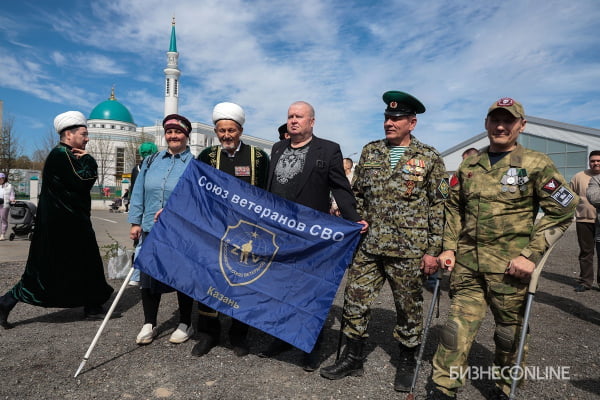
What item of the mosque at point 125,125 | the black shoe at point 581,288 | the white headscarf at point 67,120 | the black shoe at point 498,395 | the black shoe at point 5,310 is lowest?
the black shoe at point 498,395

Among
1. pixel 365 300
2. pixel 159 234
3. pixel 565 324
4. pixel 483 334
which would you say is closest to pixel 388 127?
pixel 365 300

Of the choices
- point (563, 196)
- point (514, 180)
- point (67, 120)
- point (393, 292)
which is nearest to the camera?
point (563, 196)

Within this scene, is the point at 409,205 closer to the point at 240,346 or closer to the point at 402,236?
the point at 402,236

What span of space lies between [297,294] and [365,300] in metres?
0.56

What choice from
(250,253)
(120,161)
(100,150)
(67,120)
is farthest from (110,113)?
(250,253)

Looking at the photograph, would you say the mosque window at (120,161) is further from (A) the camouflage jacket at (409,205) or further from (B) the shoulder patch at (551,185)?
(B) the shoulder patch at (551,185)

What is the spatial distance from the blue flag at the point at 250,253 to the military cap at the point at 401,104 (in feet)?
3.24

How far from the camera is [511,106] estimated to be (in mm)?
2635

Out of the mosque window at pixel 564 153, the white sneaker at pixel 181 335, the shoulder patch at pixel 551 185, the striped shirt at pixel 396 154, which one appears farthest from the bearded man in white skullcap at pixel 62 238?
the mosque window at pixel 564 153

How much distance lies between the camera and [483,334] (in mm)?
4250

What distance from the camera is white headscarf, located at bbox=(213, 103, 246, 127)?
366cm

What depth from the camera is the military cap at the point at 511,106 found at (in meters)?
2.62

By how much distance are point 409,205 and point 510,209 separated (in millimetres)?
721

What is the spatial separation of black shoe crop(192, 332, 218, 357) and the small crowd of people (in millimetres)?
14
